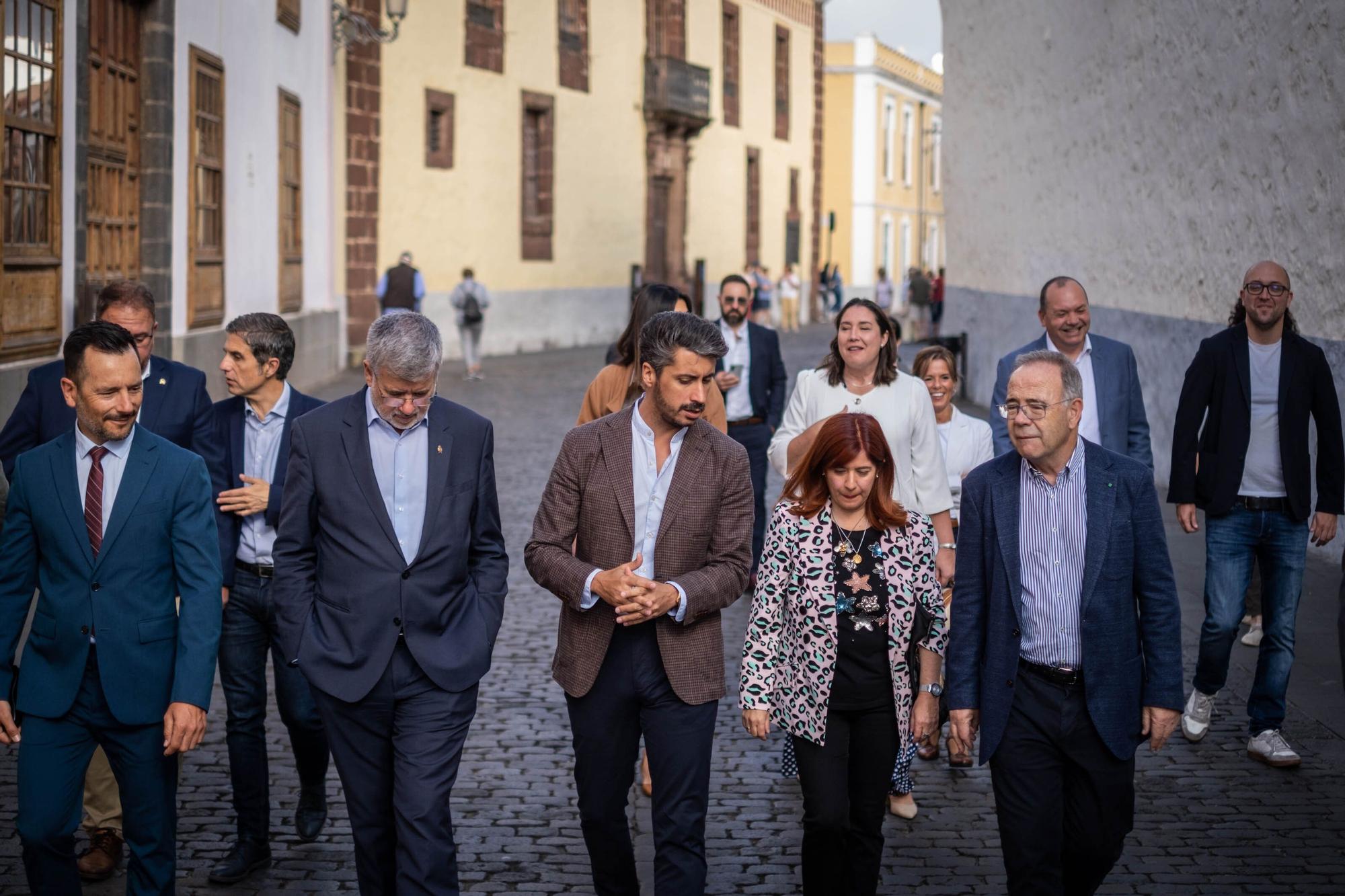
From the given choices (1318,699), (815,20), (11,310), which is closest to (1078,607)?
(1318,699)

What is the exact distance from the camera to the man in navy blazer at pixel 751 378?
9.55 meters

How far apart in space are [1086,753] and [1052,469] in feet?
2.45

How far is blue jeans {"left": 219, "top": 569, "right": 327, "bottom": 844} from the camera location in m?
5.43

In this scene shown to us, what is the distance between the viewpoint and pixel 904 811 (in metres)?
6.02

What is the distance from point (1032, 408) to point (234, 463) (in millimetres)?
2702

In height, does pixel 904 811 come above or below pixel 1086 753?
below

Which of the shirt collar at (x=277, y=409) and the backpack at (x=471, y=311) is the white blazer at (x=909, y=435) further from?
the backpack at (x=471, y=311)

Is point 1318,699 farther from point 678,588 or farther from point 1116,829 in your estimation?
point 678,588

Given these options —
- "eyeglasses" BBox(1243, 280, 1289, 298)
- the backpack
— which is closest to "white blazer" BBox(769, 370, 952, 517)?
"eyeglasses" BBox(1243, 280, 1289, 298)

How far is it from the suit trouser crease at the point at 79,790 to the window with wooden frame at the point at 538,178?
94.0ft

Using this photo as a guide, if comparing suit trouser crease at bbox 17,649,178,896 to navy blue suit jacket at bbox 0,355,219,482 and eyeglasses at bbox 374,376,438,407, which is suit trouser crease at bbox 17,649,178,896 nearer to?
eyeglasses at bbox 374,376,438,407

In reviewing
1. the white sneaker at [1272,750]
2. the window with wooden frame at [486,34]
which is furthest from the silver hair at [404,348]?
the window with wooden frame at [486,34]

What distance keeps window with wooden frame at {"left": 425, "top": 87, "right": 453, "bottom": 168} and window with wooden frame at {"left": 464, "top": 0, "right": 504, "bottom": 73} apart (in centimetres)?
113

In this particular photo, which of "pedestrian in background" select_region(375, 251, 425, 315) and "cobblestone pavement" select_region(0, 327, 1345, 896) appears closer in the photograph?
"cobblestone pavement" select_region(0, 327, 1345, 896)
